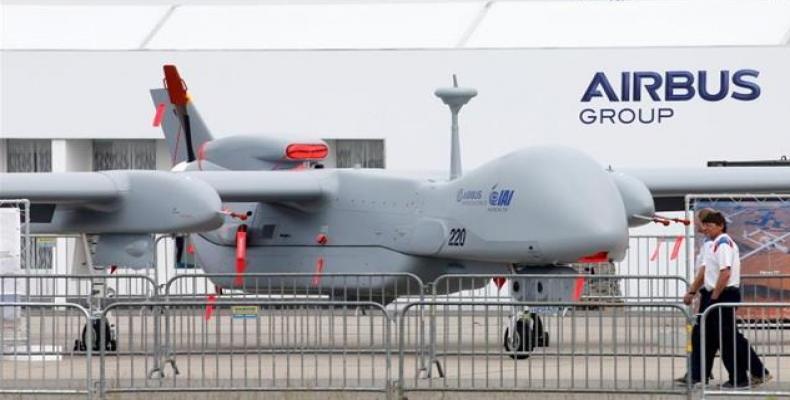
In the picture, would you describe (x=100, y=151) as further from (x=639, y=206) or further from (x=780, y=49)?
(x=639, y=206)

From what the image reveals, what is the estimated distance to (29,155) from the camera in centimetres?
3641

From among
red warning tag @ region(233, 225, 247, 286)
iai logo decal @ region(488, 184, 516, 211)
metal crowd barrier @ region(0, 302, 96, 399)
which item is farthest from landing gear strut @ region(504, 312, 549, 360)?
red warning tag @ region(233, 225, 247, 286)

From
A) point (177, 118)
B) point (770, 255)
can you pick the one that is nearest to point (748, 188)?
point (770, 255)

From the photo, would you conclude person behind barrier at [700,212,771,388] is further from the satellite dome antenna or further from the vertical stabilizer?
the vertical stabilizer

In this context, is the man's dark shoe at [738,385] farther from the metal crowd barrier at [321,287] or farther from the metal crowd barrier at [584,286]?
the metal crowd barrier at [321,287]

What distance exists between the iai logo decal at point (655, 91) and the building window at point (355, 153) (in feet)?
12.4

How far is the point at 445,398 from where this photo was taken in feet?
48.8

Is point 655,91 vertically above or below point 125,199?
above

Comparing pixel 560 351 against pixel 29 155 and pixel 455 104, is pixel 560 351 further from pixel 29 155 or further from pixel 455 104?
pixel 29 155

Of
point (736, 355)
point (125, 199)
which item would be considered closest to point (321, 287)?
point (125, 199)

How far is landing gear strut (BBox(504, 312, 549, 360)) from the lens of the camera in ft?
53.6

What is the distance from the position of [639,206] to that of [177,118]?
7645 mm

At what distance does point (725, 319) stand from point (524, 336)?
1.84 meters

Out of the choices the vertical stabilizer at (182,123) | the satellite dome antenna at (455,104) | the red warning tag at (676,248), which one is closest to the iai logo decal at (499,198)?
the satellite dome antenna at (455,104)
